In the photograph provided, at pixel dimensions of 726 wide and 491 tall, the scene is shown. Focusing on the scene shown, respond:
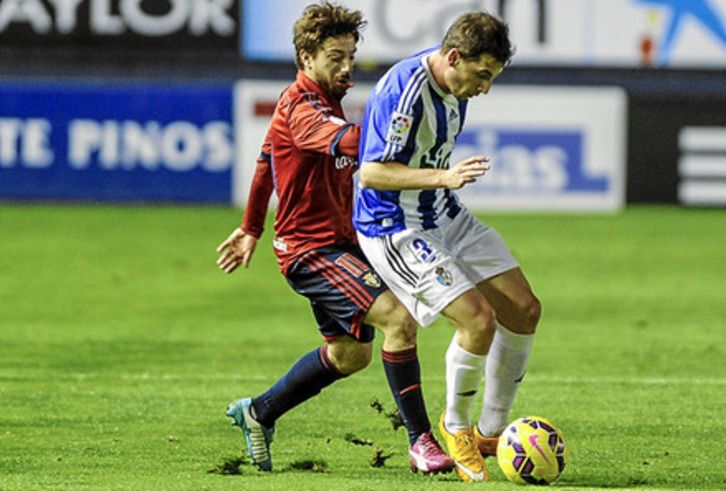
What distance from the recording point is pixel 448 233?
6.35 m

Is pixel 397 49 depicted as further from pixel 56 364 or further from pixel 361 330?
pixel 361 330

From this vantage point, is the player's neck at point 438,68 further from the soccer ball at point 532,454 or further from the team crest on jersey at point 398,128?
the soccer ball at point 532,454

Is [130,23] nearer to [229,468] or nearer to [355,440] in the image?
[355,440]

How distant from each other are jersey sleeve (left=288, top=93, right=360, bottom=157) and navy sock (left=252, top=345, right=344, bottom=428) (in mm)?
899

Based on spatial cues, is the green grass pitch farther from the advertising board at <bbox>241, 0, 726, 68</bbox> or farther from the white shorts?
the advertising board at <bbox>241, 0, 726, 68</bbox>

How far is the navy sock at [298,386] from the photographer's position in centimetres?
655

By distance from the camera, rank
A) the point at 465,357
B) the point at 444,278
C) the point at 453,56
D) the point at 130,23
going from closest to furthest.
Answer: the point at 453,56 → the point at 444,278 → the point at 465,357 → the point at 130,23

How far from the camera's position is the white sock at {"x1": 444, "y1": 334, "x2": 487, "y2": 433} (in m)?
6.17

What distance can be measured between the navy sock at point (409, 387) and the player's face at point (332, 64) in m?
1.13

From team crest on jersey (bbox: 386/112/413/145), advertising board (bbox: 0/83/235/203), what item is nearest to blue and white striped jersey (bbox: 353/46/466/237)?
team crest on jersey (bbox: 386/112/413/145)

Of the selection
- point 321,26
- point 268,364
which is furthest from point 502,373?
point 268,364

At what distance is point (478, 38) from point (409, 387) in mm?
1389

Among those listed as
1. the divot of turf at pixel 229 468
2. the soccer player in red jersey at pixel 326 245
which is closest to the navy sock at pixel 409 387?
the soccer player in red jersey at pixel 326 245

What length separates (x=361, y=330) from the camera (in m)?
6.36
